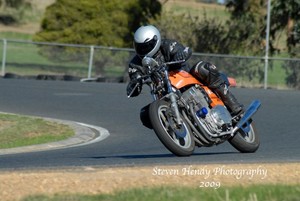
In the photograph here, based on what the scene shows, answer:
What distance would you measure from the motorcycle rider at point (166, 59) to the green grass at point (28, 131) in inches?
185

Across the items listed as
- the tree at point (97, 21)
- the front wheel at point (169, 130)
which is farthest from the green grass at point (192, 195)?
the tree at point (97, 21)

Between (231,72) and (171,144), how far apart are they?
22.2 metres

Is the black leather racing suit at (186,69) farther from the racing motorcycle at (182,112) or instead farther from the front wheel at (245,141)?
the front wheel at (245,141)

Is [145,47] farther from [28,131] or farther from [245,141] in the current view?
[28,131]

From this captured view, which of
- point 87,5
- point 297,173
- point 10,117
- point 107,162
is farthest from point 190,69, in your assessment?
point 87,5

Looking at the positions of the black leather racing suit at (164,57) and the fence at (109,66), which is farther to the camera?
the fence at (109,66)

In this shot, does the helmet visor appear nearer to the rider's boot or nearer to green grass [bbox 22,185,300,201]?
the rider's boot

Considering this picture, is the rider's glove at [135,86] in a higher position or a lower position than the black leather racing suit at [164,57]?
lower

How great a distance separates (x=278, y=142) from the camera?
1698 centimetres

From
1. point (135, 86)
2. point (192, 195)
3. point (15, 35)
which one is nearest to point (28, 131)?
point (135, 86)

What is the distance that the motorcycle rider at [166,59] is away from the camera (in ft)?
42.7

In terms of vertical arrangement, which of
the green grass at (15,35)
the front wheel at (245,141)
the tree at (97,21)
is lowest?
the green grass at (15,35)

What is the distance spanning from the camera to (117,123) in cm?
2067

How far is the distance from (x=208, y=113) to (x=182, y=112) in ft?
1.16
